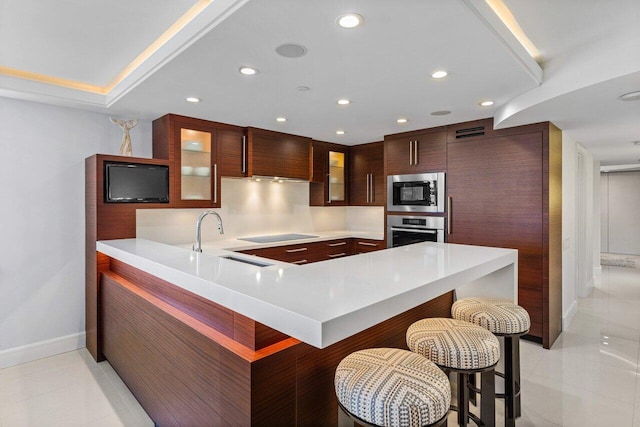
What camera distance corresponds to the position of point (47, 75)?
2789mm

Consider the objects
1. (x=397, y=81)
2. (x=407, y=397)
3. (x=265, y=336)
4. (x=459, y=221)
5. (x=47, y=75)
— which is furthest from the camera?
(x=459, y=221)

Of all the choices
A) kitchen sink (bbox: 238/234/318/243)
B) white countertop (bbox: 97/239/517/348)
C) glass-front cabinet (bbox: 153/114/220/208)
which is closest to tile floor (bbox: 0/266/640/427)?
white countertop (bbox: 97/239/517/348)

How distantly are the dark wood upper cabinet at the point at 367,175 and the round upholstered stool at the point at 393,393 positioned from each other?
367 cm

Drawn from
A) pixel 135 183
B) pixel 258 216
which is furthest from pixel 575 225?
pixel 135 183

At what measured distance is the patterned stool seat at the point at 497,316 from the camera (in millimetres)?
1845

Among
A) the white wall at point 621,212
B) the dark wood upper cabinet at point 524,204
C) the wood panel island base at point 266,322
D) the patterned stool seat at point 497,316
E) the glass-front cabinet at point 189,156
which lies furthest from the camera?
the white wall at point 621,212

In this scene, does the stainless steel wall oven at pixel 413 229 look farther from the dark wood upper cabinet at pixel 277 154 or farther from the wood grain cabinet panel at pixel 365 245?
the dark wood upper cabinet at pixel 277 154

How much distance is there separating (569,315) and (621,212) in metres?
6.36

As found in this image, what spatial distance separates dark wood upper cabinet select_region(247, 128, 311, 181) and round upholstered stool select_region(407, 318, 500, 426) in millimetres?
2810

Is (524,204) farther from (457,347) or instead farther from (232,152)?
(232,152)

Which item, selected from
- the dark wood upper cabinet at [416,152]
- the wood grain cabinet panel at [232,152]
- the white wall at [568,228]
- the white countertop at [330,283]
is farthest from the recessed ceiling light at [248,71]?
the white wall at [568,228]

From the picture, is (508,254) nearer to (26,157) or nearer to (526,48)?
(526,48)

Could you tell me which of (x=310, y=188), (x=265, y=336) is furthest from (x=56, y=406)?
(x=310, y=188)

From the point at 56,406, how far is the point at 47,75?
252 cm
